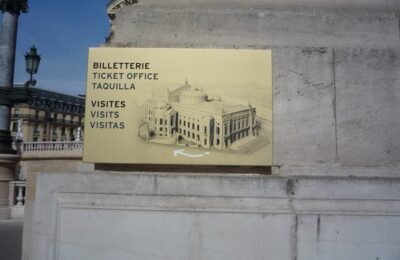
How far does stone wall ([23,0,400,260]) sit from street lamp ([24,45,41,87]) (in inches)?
377

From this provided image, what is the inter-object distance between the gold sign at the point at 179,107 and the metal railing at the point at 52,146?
29756 mm

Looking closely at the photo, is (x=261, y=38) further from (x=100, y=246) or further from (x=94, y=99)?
(x=100, y=246)

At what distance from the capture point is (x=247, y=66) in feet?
16.2

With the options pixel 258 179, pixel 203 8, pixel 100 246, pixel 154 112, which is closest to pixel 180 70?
pixel 154 112

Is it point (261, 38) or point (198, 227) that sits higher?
point (261, 38)

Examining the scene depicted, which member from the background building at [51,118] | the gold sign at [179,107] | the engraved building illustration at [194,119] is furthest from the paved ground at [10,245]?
the background building at [51,118]

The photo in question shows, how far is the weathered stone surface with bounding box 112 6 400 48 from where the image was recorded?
512 centimetres

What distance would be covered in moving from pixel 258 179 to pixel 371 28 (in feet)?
8.01

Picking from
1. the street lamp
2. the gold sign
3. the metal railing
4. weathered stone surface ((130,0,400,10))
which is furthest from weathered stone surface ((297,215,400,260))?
the metal railing

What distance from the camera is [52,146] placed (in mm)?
35625

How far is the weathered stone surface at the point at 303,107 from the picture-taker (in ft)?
16.0

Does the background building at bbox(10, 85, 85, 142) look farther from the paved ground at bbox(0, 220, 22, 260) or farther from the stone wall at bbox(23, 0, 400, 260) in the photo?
the stone wall at bbox(23, 0, 400, 260)

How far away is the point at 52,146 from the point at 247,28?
33.2 metres

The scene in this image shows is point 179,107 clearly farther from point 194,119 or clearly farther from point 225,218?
point 225,218
